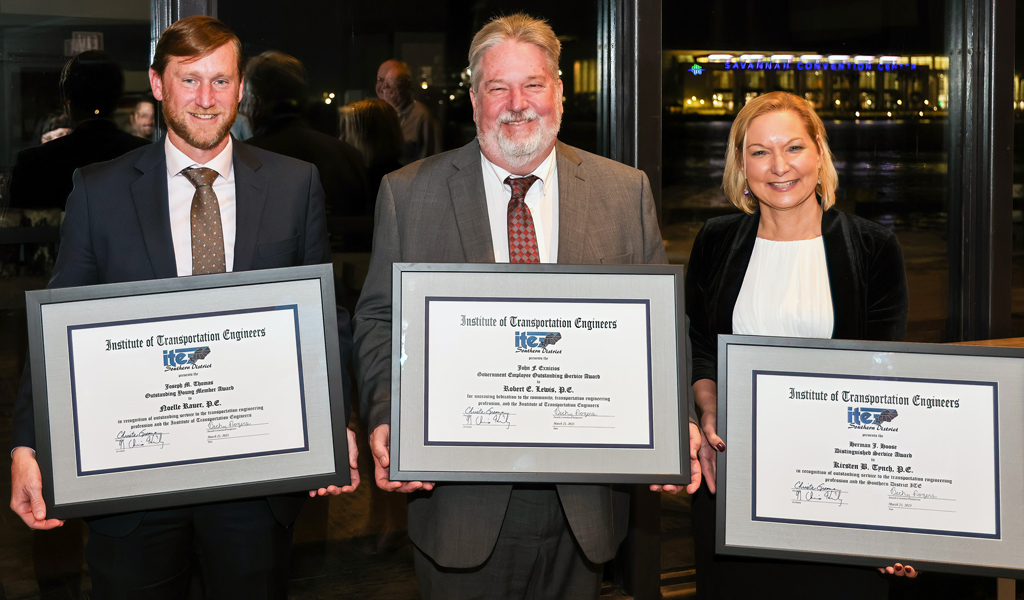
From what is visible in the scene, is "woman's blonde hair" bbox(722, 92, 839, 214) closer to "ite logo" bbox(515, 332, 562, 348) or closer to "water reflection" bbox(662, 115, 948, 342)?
"ite logo" bbox(515, 332, 562, 348)

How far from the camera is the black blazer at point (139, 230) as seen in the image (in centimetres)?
192

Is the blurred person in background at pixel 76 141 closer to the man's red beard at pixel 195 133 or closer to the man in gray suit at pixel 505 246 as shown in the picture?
the man's red beard at pixel 195 133

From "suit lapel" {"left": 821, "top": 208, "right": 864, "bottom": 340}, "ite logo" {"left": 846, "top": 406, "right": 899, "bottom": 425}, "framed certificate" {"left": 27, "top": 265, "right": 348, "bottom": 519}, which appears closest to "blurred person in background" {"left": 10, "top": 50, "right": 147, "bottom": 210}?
"framed certificate" {"left": 27, "top": 265, "right": 348, "bottom": 519}

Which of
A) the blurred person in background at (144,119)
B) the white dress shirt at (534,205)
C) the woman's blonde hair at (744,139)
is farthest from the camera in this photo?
the blurred person in background at (144,119)

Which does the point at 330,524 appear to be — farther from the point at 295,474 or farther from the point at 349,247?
the point at 295,474

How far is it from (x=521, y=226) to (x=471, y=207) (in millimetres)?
133

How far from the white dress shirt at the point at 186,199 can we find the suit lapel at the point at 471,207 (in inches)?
21.4

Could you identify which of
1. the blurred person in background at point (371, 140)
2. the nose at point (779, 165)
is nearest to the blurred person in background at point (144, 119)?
the blurred person in background at point (371, 140)

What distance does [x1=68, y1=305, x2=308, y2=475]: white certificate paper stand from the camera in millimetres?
1760

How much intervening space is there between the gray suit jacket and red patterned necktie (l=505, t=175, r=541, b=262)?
2.3 inches

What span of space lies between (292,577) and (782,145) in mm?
2348

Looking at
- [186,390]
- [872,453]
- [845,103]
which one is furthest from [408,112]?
[872,453]

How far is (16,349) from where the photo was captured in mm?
2686
